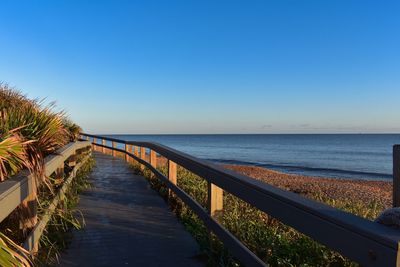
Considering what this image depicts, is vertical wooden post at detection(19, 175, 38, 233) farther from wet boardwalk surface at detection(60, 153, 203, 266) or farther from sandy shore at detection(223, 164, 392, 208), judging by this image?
sandy shore at detection(223, 164, 392, 208)

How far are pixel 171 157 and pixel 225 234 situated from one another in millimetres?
3060

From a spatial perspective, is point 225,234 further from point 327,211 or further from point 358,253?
point 358,253

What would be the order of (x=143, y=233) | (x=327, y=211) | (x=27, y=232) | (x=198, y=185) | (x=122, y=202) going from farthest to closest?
1. (x=198, y=185)
2. (x=122, y=202)
3. (x=143, y=233)
4. (x=27, y=232)
5. (x=327, y=211)

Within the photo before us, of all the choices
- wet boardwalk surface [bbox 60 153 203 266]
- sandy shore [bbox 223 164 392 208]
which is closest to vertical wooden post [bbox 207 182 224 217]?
wet boardwalk surface [bbox 60 153 203 266]

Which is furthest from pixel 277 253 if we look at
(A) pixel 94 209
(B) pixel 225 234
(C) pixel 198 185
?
(C) pixel 198 185

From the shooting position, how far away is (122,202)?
8.20 m

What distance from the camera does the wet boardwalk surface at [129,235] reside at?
4.94 m

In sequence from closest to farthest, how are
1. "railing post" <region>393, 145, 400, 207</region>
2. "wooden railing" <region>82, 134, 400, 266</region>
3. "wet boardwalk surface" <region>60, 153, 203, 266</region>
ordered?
"wooden railing" <region>82, 134, 400, 266</region>
"railing post" <region>393, 145, 400, 207</region>
"wet boardwalk surface" <region>60, 153, 203, 266</region>

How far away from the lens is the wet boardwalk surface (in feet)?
16.2

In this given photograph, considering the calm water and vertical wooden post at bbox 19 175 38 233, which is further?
the calm water

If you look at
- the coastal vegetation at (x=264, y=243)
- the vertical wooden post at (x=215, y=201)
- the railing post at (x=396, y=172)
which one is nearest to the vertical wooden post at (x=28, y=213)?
the vertical wooden post at (x=215, y=201)

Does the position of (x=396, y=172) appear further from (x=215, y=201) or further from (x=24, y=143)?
(x=24, y=143)

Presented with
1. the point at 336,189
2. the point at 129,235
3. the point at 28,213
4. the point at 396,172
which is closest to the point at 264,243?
the point at 129,235

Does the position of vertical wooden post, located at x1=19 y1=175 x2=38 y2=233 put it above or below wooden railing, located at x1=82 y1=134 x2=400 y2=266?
below
